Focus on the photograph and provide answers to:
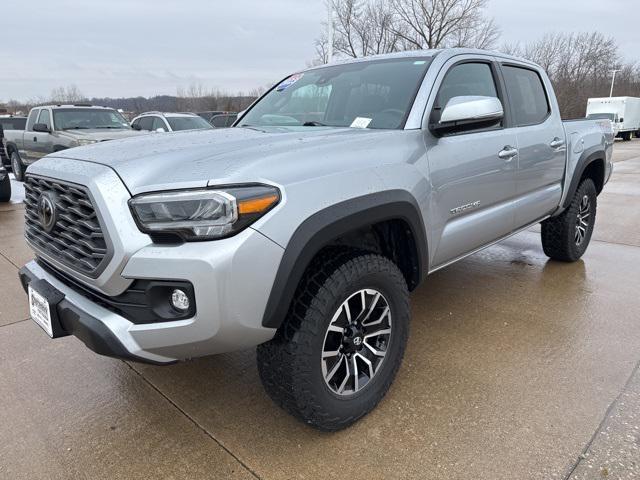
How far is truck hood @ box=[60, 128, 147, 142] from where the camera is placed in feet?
28.7

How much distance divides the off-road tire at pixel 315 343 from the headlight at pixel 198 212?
46 centimetres

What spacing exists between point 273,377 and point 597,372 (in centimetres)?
193

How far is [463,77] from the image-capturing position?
3.13 m

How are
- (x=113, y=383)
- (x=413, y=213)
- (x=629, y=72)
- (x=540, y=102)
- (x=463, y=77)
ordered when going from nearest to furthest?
(x=413, y=213) → (x=113, y=383) → (x=463, y=77) → (x=540, y=102) → (x=629, y=72)

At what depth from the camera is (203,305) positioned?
5.66 feet

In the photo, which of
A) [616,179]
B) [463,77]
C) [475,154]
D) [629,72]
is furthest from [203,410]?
[629,72]

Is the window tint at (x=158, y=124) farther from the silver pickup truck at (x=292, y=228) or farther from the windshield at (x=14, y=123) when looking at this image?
the silver pickup truck at (x=292, y=228)

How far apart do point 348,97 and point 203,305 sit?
1889mm

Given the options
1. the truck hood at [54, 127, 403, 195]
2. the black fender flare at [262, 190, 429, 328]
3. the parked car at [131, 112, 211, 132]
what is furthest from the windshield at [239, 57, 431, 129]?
the parked car at [131, 112, 211, 132]

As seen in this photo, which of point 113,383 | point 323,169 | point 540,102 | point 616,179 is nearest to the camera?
point 323,169

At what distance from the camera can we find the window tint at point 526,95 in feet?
11.8

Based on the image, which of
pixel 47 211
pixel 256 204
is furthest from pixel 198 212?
pixel 47 211

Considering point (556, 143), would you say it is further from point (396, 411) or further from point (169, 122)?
point (169, 122)

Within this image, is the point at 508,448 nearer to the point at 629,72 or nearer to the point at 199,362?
the point at 199,362
